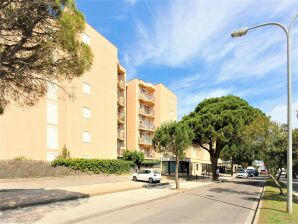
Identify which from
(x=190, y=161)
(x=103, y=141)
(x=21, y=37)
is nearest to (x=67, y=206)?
(x=21, y=37)

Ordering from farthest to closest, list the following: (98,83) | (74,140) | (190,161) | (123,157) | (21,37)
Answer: (190,161), (123,157), (98,83), (74,140), (21,37)

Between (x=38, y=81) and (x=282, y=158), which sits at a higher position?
(x=38, y=81)

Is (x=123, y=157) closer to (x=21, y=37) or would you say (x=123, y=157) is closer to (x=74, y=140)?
(x=74, y=140)

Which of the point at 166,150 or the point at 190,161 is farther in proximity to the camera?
the point at 190,161

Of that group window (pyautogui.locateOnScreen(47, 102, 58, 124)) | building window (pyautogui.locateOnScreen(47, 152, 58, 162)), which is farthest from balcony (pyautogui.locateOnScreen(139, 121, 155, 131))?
building window (pyautogui.locateOnScreen(47, 152, 58, 162))

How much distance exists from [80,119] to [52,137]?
4.84m

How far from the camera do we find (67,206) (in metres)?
14.3

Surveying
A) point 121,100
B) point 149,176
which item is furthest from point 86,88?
point 149,176

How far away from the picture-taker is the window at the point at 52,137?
1321 inches

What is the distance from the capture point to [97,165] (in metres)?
34.3

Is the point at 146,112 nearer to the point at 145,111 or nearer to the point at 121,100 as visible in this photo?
the point at 145,111

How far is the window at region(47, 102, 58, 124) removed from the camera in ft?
111

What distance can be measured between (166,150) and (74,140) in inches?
544

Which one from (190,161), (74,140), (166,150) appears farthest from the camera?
(190,161)
